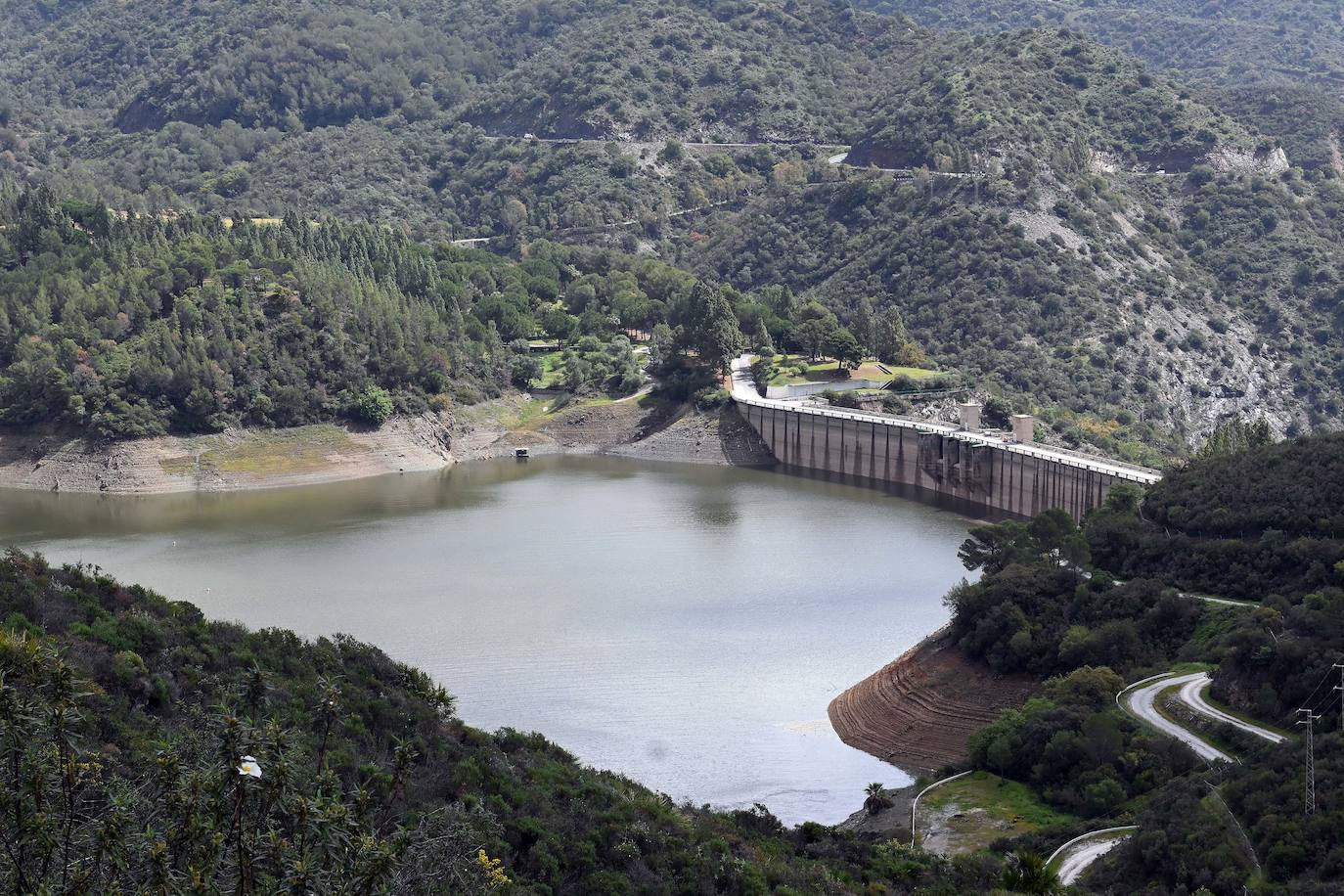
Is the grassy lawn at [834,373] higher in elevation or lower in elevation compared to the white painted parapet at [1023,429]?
higher

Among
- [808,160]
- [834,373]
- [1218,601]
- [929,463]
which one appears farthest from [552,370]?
[1218,601]

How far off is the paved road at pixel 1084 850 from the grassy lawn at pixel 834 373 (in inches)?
2170

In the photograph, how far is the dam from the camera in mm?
72438

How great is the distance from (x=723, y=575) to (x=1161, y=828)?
95.1ft

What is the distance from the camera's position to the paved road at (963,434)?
70.7 meters

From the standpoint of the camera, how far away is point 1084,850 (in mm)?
37938

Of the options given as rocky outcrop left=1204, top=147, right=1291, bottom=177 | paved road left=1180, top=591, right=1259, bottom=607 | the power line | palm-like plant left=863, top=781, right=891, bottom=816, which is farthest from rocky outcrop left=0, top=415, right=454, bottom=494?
rocky outcrop left=1204, top=147, right=1291, bottom=177

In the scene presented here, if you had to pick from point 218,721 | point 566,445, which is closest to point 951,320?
point 566,445

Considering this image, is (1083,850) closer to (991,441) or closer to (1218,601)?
(1218,601)

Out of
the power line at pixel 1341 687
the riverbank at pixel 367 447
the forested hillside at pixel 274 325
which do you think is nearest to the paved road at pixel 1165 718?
the power line at pixel 1341 687

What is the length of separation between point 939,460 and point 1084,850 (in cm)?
4419

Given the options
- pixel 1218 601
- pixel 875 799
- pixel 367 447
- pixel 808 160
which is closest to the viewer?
→ pixel 875 799

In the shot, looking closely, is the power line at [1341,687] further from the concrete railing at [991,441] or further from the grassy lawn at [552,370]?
the grassy lawn at [552,370]

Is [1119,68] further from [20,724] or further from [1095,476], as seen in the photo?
[20,724]
